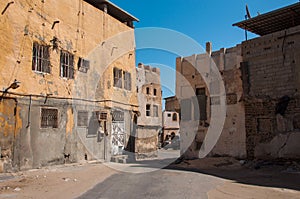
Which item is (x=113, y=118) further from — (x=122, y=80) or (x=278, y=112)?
(x=278, y=112)

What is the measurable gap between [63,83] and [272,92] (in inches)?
442

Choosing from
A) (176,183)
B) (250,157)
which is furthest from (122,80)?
(176,183)

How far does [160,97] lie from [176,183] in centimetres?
2588

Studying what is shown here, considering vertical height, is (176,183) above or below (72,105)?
below

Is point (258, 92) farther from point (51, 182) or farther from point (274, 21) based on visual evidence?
point (51, 182)

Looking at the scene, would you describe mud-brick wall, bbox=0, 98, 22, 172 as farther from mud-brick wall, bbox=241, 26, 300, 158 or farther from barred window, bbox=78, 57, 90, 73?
mud-brick wall, bbox=241, 26, 300, 158

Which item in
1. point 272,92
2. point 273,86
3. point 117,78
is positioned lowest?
point 272,92

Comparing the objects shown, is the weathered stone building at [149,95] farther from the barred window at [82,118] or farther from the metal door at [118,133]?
the barred window at [82,118]

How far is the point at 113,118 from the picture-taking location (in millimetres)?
17859

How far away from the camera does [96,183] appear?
957 centimetres

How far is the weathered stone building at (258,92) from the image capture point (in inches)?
525


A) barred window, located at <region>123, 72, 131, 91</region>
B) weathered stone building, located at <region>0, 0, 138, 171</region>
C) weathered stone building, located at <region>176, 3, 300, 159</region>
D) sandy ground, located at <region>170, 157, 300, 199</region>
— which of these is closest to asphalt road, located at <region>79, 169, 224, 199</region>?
sandy ground, located at <region>170, 157, 300, 199</region>

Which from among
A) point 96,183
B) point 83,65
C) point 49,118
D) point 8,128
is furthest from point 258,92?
point 8,128

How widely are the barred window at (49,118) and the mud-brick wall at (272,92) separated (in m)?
10.5
